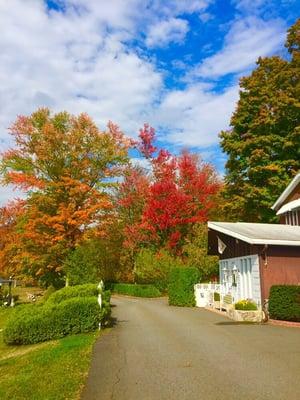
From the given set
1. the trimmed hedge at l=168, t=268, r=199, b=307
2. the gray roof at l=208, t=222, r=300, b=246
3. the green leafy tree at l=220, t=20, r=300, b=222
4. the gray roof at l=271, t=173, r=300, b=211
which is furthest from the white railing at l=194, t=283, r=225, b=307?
the green leafy tree at l=220, t=20, r=300, b=222

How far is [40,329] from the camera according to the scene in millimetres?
14203

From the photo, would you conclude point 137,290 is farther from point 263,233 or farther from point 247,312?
point 247,312

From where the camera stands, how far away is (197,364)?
9312 millimetres

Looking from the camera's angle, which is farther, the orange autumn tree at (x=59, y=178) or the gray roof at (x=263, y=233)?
the orange autumn tree at (x=59, y=178)

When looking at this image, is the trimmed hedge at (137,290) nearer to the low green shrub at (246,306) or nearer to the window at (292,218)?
the window at (292,218)

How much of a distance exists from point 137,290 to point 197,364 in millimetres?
30288

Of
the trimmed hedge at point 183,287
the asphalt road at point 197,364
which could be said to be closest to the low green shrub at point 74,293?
the asphalt road at point 197,364

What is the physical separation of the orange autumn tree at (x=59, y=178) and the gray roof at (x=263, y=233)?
14.2 meters

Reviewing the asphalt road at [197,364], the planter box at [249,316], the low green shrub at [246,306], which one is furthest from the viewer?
the low green shrub at [246,306]

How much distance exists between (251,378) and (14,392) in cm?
437

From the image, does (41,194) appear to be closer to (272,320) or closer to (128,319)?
(128,319)

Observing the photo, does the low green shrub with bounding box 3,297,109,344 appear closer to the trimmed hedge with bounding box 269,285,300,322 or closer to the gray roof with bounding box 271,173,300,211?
the trimmed hedge with bounding box 269,285,300,322

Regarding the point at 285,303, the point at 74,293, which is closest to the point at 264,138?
the point at 285,303

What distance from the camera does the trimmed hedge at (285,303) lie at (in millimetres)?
15273
